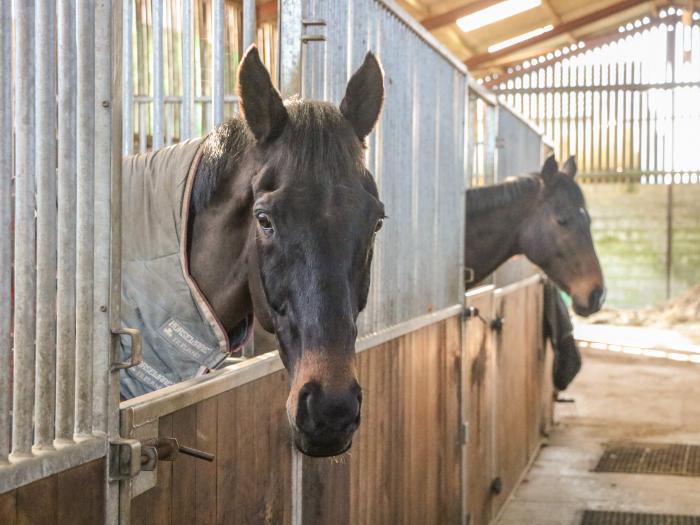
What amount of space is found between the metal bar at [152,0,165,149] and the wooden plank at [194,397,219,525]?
1124 mm

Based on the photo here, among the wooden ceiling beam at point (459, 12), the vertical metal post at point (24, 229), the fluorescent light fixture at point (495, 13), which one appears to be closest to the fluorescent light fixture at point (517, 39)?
the fluorescent light fixture at point (495, 13)

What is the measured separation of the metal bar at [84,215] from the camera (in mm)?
1374

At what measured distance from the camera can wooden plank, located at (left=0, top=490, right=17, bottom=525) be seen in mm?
1167

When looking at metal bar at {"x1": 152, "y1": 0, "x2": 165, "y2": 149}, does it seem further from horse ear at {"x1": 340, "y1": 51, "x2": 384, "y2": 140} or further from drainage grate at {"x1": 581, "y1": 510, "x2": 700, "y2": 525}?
drainage grate at {"x1": 581, "y1": 510, "x2": 700, "y2": 525}

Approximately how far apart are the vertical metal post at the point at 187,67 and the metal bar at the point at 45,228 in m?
1.06

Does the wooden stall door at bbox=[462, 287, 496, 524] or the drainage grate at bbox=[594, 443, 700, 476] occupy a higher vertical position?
the wooden stall door at bbox=[462, 287, 496, 524]

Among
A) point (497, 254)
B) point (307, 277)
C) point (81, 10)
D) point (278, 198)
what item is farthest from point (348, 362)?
point (497, 254)

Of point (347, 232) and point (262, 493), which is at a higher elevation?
point (347, 232)

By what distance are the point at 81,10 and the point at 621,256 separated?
15.0 metres

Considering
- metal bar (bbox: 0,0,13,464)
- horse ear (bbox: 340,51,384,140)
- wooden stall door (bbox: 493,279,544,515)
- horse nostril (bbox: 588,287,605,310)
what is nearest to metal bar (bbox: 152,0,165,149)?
horse ear (bbox: 340,51,384,140)

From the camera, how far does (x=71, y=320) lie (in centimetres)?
135

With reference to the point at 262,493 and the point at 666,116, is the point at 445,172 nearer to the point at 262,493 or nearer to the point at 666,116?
the point at 262,493

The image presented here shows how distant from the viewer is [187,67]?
260 cm

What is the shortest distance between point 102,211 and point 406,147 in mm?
1780
